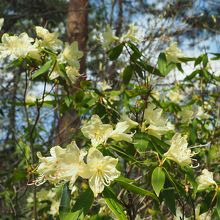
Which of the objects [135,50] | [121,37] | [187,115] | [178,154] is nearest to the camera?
[178,154]

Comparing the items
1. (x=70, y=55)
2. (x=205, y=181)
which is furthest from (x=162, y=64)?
(x=205, y=181)

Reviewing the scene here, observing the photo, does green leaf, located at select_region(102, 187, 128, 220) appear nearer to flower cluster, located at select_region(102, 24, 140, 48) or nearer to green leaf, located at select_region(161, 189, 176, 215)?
green leaf, located at select_region(161, 189, 176, 215)

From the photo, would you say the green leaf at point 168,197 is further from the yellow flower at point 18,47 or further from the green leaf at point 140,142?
the yellow flower at point 18,47

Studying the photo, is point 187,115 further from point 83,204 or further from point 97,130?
point 83,204

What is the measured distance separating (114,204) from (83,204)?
0.30 feet

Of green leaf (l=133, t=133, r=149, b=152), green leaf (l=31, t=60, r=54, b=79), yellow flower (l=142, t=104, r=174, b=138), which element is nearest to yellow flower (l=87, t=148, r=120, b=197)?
green leaf (l=133, t=133, r=149, b=152)

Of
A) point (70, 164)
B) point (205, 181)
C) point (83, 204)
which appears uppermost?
point (70, 164)

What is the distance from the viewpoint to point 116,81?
14.6 feet

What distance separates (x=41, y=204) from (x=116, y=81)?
1652 mm

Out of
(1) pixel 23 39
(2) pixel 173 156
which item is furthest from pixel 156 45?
(2) pixel 173 156

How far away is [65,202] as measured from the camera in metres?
1.45

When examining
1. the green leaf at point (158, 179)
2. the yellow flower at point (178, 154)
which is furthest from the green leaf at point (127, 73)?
the green leaf at point (158, 179)

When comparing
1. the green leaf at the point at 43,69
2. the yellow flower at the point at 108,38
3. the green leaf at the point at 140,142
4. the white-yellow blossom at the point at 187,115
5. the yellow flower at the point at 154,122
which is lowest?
the white-yellow blossom at the point at 187,115

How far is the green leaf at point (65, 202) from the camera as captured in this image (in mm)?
1414
